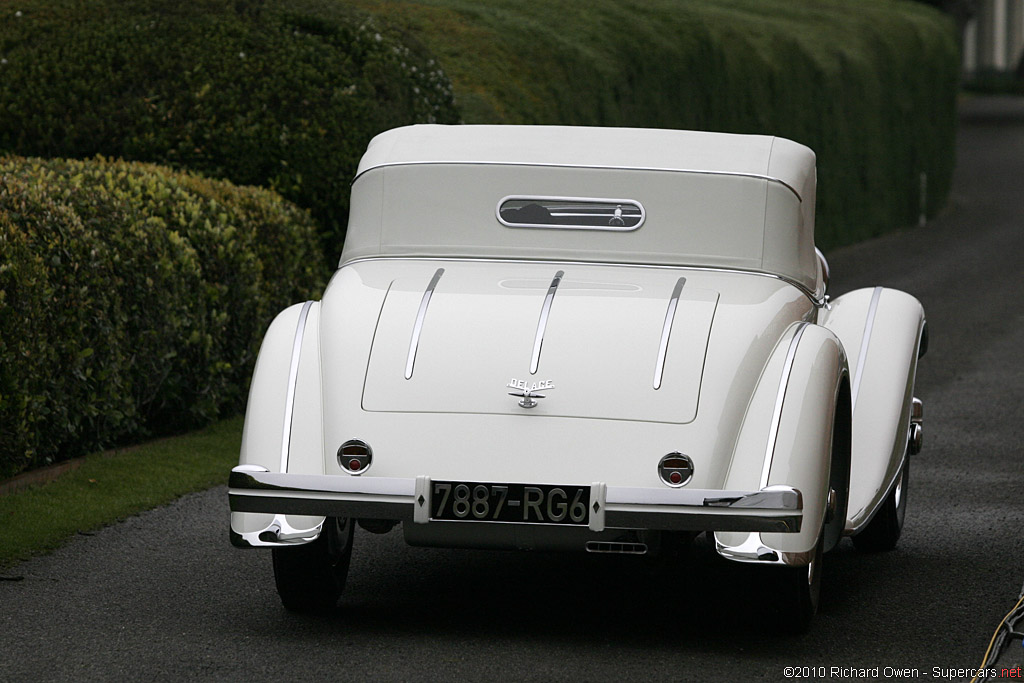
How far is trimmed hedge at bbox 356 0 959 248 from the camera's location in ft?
53.3

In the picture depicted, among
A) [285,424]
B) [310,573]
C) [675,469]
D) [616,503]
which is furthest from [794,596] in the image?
[285,424]

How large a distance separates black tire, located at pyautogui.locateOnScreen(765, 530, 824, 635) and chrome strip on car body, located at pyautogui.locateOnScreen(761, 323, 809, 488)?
0.35 m

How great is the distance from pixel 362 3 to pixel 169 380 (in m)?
7.86

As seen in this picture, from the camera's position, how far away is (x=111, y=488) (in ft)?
24.5

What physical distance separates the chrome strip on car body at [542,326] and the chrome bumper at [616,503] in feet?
1.68

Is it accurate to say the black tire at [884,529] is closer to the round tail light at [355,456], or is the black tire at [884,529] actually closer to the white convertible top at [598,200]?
the white convertible top at [598,200]

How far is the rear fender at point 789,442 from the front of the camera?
16.0ft

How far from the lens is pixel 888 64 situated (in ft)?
84.3

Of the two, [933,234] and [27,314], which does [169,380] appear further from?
[933,234]

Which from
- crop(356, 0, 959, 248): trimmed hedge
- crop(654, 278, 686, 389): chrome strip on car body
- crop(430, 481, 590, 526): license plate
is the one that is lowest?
crop(356, 0, 959, 248): trimmed hedge

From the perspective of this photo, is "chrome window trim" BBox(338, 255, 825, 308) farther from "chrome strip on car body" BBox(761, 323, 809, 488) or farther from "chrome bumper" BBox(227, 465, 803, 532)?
"chrome bumper" BBox(227, 465, 803, 532)

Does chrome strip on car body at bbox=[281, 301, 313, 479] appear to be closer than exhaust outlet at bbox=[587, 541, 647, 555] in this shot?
No

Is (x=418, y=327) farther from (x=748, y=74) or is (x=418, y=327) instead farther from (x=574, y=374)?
(x=748, y=74)

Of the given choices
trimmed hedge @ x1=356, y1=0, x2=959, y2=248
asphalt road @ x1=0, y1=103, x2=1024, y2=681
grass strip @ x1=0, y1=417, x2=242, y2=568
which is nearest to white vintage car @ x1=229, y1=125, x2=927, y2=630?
asphalt road @ x1=0, y1=103, x2=1024, y2=681
